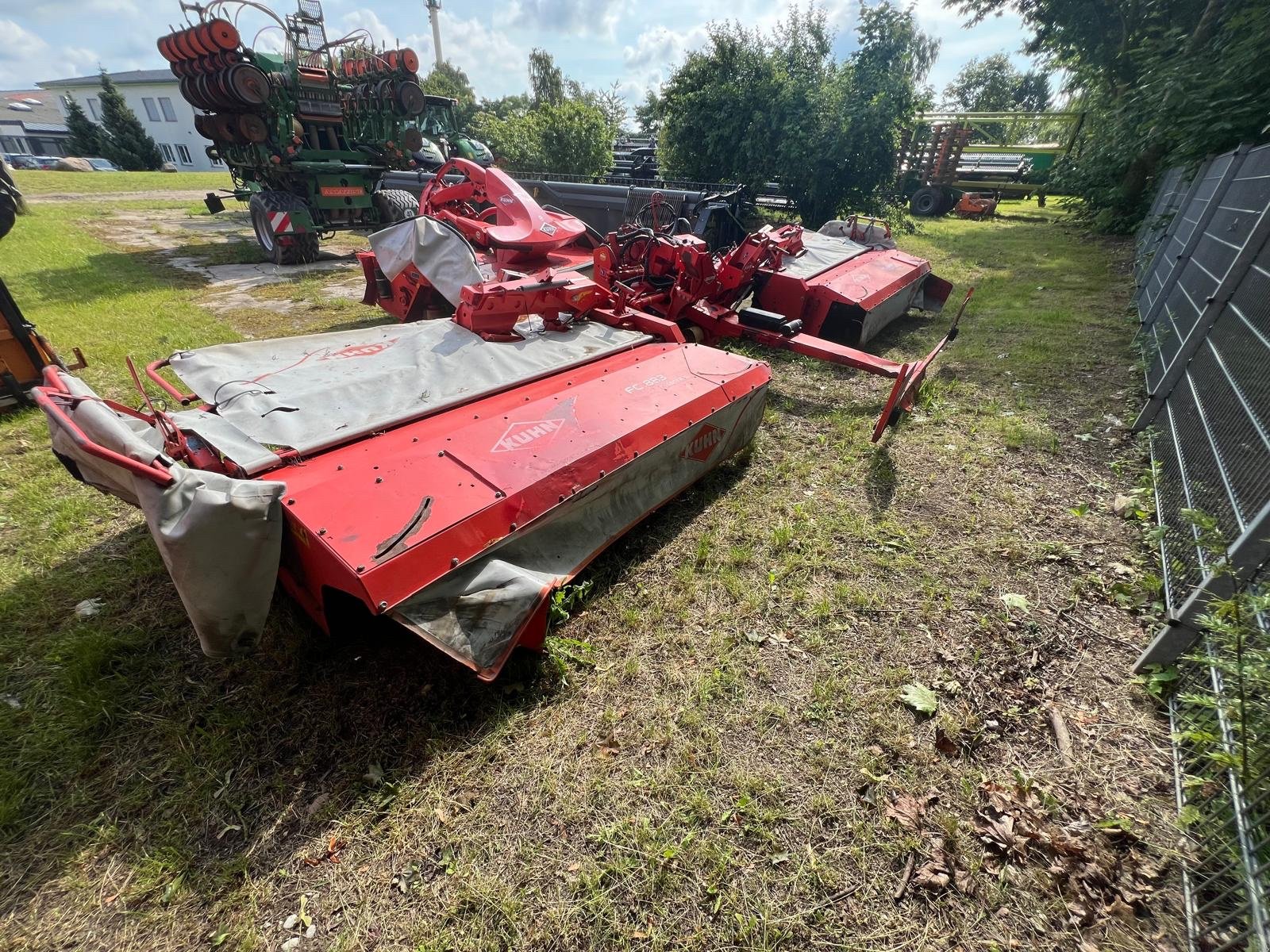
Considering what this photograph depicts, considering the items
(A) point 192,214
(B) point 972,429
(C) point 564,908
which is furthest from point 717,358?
(A) point 192,214

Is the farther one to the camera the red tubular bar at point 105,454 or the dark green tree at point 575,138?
the dark green tree at point 575,138

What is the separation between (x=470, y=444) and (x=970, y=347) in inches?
231

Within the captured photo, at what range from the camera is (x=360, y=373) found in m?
3.31

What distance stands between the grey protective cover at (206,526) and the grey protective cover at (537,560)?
1.79 ft

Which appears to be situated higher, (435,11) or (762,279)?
(435,11)

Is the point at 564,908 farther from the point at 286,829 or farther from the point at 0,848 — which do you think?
the point at 0,848

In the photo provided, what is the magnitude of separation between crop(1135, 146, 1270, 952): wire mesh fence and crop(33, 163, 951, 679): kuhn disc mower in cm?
166

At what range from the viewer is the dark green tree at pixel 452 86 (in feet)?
139

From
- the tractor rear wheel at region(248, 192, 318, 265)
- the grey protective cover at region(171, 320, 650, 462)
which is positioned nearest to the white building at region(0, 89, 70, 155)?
the tractor rear wheel at region(248, 192, 318, 265)

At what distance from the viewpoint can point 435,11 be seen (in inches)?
1284

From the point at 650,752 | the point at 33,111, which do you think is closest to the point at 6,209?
the point at 650,752

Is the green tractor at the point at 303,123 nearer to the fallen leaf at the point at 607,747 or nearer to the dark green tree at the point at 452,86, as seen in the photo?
the fallen leaf at the point at 607,747

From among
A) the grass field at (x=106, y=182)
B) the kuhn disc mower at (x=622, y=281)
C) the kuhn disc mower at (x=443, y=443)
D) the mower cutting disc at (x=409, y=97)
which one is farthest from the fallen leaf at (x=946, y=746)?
the grass field at (x=106, y=182)

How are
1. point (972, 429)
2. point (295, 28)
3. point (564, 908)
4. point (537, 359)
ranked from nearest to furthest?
point (564, 908)
point (537, 359)
point (972, 429)
point (295, 28)
